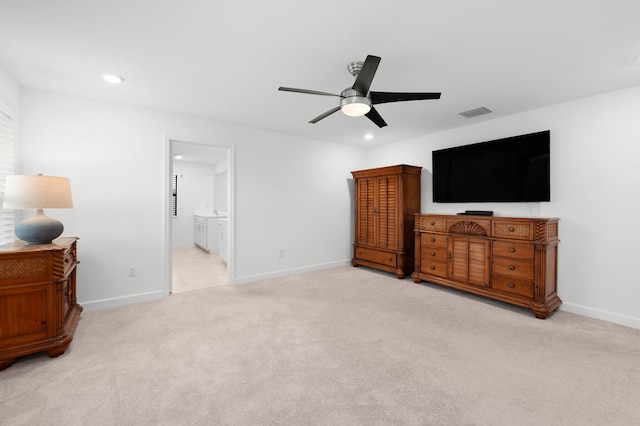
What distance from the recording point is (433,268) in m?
4.11

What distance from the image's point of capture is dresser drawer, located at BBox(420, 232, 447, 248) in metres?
3.98

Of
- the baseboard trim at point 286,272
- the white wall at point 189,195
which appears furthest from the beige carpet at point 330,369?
the white wall at point 189,195

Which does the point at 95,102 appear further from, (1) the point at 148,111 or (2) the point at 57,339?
(2) the point at 57,339

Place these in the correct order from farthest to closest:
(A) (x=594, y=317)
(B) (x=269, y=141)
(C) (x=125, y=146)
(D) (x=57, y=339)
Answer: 1. (B) (x=269, y=141)
2. (C) (x=125, y=146)
3. (A) (x=594, y=317)
4. (D) (x=57, y=339)

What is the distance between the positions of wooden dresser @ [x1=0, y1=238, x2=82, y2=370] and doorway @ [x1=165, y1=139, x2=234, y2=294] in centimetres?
216

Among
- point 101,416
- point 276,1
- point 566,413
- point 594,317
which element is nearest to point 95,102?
point 276,1

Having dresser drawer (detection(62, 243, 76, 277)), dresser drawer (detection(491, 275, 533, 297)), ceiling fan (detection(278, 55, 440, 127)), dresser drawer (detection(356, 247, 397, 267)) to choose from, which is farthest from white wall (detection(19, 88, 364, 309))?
dresser drawer (detection(491, 275, 533, 297))

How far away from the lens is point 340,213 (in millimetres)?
5434

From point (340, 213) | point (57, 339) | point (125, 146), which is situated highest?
point (125, 146)

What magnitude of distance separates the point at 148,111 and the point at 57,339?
255cm

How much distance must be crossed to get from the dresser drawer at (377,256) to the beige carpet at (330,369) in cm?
143

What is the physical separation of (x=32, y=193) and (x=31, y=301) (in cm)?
81

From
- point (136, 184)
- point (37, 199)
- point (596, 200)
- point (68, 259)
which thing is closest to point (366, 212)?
point (596, 200)

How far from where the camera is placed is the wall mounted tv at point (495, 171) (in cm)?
344
